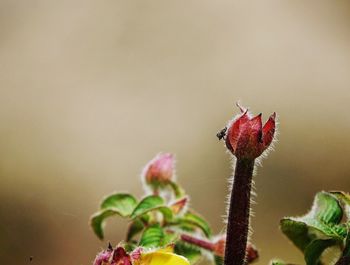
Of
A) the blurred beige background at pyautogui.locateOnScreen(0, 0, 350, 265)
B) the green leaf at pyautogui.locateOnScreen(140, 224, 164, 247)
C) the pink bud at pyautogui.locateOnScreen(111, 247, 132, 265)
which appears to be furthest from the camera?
the blurred beige background at pyautogui.locateOnScreen(0, 0, 350, 265)

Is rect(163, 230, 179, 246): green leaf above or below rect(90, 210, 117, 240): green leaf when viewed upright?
below

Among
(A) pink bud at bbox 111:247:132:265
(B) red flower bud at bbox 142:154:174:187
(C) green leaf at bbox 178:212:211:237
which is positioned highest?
(B) red flower bud at bbox 142:154:174:187

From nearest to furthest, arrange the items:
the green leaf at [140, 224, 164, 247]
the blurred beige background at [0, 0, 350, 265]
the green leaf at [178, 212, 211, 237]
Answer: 1. the green leaf at [140, 224, 164, 247]
2. the green leaf at [178, 212, 211, 237]
3. the blurred beige background at [0, 0, 350, 265]

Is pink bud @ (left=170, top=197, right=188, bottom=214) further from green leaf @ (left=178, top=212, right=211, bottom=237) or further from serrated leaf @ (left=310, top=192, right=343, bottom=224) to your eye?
serrated leaf @ (left=310, top=192, right=343, bottom=224)

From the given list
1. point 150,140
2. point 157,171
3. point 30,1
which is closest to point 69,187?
point 150,140

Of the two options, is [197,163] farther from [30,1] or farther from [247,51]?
[30,1]

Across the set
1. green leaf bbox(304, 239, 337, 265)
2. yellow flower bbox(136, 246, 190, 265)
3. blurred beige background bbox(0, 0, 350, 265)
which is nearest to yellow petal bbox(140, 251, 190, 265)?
yellow flower bbox(136, 246, 190, 265)

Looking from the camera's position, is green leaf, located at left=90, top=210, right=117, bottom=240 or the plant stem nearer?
the plant stem
